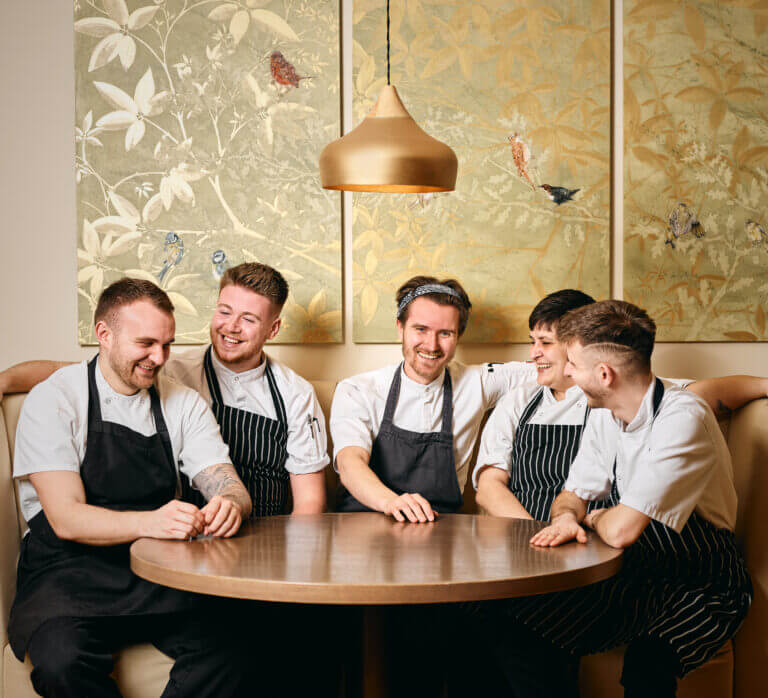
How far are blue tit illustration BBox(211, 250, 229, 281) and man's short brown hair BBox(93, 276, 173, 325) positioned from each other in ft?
2.57

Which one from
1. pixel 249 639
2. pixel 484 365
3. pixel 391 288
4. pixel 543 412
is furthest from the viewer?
pixel 391 288

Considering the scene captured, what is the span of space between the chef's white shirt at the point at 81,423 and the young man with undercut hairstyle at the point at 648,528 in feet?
3.54

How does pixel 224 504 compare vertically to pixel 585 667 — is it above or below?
above

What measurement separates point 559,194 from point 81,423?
207 centimetres

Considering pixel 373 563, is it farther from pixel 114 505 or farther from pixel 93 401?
pixel 93 401

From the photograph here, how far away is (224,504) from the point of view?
1995mm

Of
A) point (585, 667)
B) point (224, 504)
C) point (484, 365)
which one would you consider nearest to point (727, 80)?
point (484, 365)

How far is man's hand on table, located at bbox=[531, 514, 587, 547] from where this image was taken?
1.88 m

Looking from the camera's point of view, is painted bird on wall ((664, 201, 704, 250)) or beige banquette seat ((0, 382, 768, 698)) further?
painted bird on wall ((664, 201, 704, 250))

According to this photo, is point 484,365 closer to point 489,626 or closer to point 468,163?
point 468,163

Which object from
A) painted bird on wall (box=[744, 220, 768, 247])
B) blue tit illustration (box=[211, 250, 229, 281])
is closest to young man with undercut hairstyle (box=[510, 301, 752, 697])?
painted bird on wall (box=[744, 220, 768, 247])

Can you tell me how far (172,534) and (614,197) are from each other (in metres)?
→ 2.31

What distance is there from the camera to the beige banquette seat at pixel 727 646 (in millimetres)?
2104

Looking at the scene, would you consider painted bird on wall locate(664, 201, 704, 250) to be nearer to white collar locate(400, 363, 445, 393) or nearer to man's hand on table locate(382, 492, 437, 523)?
white collar locate(400, 363, 445, 393)
